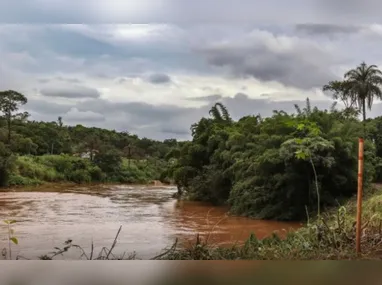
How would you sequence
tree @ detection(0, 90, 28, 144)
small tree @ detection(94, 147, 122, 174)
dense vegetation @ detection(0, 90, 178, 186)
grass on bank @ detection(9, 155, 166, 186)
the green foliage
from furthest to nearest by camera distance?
small tree @ detection(94, 147, 122, 174) → grass on bank @ detection(9, 155, 166, 186) → dense vegetation @ detection(0, 90, 178, 186) → the green foliage → tree @ detection(0, 90, 28, 144)

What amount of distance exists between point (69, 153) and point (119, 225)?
8.91m

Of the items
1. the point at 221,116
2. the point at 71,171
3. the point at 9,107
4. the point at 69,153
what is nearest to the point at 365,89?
the point at 221,116

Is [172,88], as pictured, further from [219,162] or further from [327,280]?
[219,162]

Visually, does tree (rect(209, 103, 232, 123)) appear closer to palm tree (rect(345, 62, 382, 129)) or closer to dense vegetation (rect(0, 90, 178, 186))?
dense vegetation (rect(0, 90, 178, 186))

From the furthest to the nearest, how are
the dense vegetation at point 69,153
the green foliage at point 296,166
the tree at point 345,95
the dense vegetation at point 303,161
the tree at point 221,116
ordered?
the tree at point 221,116, the dense vegetation at point 69,153, the green foliage at point 296,166, the dense vegetation at point 303,161, the tree at point 345,95

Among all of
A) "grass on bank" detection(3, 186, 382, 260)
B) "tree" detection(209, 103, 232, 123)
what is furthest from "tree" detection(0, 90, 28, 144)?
"grass on bank" detection(3, 186, 382, 260)

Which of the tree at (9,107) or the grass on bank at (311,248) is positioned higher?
the tree at (9,107)

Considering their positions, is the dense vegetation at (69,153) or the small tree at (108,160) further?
the small tree at (108,160)

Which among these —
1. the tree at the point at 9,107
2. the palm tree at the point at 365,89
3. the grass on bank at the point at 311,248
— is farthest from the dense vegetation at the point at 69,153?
the grass on bank at the point at 311,248

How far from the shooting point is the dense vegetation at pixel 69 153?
998 centimetres

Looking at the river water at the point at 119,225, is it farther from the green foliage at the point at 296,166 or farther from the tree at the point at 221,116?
the tree at the point at 221,116


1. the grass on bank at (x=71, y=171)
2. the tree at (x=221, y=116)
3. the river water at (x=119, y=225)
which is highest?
the tree at (x=221, y=116)

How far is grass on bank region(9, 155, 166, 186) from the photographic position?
1372 centimetres

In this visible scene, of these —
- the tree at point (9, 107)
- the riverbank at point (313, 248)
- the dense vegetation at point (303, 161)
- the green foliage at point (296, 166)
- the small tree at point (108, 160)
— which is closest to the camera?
the riverbank at point (313, 248)
